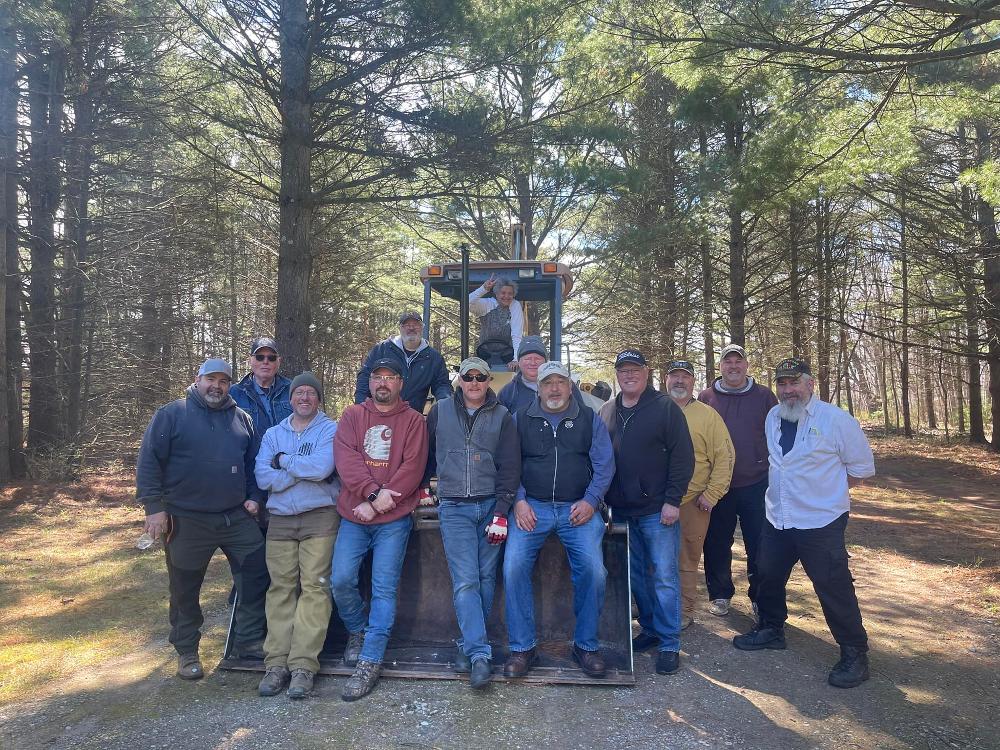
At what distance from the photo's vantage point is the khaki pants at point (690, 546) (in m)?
4.99

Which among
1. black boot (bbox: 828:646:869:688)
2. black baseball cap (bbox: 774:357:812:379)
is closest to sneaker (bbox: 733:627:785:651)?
black boot (bbox: 828:646:869:688)

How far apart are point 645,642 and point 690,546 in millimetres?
778

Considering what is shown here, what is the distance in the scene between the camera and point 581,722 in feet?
11.9

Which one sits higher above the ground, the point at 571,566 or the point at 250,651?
the point at 571,566

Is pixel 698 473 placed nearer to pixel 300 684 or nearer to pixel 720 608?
pixel 720 608

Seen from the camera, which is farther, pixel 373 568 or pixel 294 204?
pixel 294 204

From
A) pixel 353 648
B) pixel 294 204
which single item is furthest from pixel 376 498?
pixel 294 204

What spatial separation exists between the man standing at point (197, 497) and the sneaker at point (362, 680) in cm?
80

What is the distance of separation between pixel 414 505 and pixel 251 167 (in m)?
8.36

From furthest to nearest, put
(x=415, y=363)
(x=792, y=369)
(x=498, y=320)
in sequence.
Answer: (x=498, y=320) < (x=415, y=363) < (x=792, y=369)

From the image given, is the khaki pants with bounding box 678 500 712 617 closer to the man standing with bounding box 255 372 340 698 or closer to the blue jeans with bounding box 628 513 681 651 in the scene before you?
the blue jeans with bounding box 628 513 681 651

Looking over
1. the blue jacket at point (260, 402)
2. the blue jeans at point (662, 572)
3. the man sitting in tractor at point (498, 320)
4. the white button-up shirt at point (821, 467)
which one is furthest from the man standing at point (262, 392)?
the white button-up shirt at point (821, 467)

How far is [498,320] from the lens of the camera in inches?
263

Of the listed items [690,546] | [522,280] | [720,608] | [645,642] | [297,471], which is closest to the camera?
[297,471]
